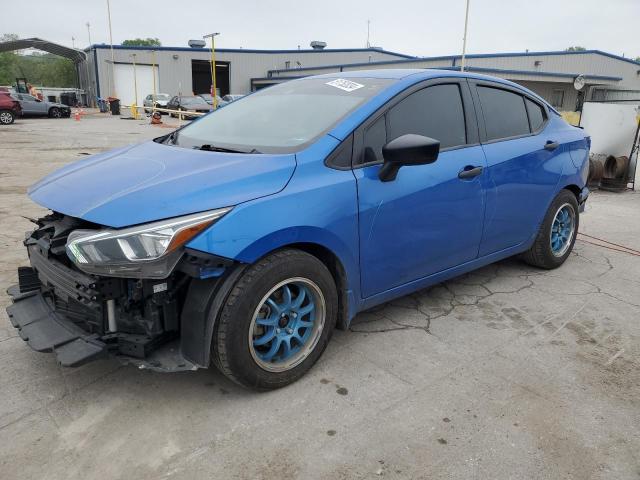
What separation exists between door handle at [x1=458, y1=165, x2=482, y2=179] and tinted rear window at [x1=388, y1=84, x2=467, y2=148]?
19 cm

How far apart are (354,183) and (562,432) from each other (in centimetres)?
162

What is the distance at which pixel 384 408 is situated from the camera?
2629 millimetres

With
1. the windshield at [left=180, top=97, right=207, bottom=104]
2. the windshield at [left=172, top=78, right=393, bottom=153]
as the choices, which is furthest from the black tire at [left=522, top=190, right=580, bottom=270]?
the windshield at [left=180, top=97, right=207, bottom=104]

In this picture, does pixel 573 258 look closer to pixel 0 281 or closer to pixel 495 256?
pixel 495 256

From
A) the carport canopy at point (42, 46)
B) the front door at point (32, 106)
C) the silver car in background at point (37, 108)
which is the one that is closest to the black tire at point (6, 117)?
the silver car in background at point (37, 108)

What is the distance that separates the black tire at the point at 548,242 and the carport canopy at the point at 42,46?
47.8 m

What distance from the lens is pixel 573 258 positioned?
5211mm

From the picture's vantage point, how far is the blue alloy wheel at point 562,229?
4.65 meters


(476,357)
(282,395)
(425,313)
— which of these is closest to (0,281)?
(282,395)

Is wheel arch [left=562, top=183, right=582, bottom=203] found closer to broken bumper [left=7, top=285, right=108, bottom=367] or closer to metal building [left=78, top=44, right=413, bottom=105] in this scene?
broken bumper [left=7, top=285, right=108, bottom=367]

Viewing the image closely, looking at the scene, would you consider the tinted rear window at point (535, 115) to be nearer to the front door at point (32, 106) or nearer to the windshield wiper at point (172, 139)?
the windshield wiper at point (172, 139)

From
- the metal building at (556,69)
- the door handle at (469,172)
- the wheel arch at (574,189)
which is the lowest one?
the wheel arch at (574,189)

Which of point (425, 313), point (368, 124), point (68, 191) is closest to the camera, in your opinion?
point (68, 191)

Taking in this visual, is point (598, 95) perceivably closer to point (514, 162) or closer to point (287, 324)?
point (514, 162)
